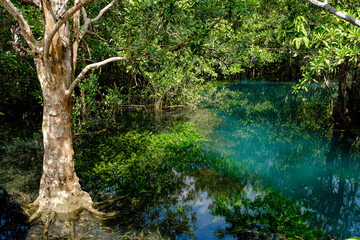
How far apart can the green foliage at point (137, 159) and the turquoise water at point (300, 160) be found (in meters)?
1.46

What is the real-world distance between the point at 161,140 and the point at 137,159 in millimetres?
2093

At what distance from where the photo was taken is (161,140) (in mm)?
10508

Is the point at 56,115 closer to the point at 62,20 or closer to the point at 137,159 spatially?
the point at 62,20

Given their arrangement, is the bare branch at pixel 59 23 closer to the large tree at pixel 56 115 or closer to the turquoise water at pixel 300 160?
the large tree at pixel 56 115

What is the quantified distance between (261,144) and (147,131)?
528cm

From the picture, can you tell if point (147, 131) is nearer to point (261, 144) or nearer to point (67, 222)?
point (261, 144)

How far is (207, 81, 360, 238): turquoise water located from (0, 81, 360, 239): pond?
28 millimetres

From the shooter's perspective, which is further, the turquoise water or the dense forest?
the turquoise water

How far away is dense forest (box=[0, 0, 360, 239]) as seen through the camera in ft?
15.9

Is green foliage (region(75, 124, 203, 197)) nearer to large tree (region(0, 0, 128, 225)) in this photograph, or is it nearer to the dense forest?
the dense forest

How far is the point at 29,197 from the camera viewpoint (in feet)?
19.0

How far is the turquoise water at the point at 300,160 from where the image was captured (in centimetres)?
704

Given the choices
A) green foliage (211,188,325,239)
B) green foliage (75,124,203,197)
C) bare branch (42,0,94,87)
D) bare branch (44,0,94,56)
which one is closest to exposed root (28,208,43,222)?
green foliage (75,124,203,197)

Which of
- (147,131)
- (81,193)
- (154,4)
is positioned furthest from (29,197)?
(147,131)
